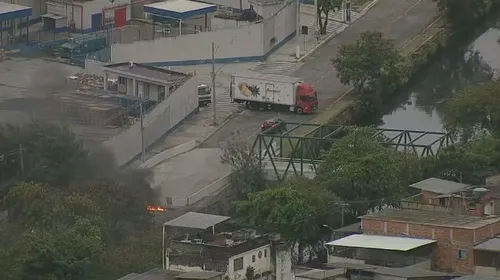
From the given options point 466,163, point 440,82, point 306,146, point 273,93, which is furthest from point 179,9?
A: point 466,163

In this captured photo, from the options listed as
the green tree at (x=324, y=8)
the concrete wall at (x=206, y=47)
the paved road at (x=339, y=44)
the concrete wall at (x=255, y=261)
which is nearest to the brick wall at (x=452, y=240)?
the concrete wall at (x=255, y=261)

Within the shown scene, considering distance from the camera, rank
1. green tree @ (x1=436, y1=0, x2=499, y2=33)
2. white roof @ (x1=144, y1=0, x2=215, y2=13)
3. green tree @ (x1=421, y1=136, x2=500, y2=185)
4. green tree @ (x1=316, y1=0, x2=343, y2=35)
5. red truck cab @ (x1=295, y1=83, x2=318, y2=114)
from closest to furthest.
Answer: green tree @ (x1=421, y1=136, x2=500, y2=185) → red truck cab @ (x1=295, y1=83, x2=318, y2=114) → white roof @ (x1=144, y1=0, x2=215, y2=13) → green tree @ (x1=316, y1=0, x2=343, y2=35) → green tree @ (x1=436, y1=0, x2=499, y2=33)

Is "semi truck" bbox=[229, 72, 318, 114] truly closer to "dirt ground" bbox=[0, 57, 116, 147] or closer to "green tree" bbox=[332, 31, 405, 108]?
"green tree" bbox=[332, 31, 405, 108]

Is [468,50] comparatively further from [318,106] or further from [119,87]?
[119,87]

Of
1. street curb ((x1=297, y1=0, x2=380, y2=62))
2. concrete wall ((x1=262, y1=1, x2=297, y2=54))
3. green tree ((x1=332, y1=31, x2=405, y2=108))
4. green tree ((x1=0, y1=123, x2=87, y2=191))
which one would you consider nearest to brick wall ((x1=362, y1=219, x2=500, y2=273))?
green tree ((x1=0, y1=123, x2=87, y2=191))

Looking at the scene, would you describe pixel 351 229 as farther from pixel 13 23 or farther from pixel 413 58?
pixel 13 23

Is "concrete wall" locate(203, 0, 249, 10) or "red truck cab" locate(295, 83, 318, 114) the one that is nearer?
"red truck cab" locate(295, 83, 318, 114)

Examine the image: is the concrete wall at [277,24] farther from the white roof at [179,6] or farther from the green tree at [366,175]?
the green tree at [366,175]
